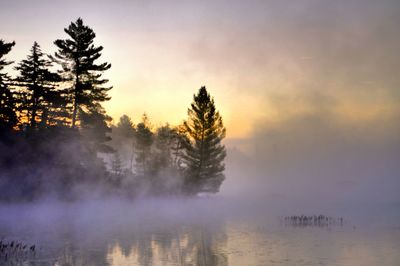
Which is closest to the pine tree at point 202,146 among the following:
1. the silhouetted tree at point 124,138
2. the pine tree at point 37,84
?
the pine tree at point 37,84

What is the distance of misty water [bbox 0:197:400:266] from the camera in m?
19.3

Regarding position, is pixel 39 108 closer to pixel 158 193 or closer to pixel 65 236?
pixel 158 193

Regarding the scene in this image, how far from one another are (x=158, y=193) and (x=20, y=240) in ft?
121

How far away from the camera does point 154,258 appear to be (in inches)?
774

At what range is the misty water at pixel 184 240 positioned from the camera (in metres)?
19.3

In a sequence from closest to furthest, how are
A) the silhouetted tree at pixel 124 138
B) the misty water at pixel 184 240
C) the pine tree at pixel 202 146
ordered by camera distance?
1. the misty water at pixel 184 240
2. the pine tree at pixel 202 146
3. the silhouetted tree at pixel 124 138

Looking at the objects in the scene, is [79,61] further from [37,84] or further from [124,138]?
[124,138]

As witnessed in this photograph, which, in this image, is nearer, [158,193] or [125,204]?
[125,204]

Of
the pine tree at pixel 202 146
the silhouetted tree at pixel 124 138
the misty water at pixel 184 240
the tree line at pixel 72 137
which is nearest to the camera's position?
the misty water at pixel 184 240

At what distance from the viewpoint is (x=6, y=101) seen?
43.9m

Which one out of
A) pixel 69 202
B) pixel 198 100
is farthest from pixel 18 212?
pixel 198 100

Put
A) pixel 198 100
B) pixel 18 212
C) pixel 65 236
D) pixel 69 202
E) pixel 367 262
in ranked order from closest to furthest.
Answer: pixel 367 262 < pixel 65 236 < pixel 18 212 < pixel 69 202 < pixel 198 100

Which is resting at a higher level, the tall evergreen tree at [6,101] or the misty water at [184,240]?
the tall evergreen tree at [6,101]

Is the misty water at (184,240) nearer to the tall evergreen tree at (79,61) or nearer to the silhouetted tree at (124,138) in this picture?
the tall evergreen tree at (79,61)
